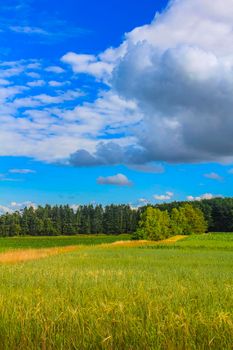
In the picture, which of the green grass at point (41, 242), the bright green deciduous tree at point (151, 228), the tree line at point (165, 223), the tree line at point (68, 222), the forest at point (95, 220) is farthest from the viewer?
the tree line at point (68, 222)

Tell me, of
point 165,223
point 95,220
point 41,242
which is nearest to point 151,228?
point 165,223

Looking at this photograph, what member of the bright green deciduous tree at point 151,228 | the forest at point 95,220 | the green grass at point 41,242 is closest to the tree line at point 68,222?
the forest at point 95,220

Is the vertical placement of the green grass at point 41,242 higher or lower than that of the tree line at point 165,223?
lower

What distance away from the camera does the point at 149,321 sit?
683 centimetres

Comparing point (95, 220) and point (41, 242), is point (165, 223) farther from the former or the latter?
point (95, 220)

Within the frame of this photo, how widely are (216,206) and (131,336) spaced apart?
167m

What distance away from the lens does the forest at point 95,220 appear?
545 feet

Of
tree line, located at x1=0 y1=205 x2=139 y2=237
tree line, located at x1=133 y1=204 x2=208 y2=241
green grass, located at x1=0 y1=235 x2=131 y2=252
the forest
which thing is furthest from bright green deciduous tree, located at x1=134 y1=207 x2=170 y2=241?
tree line, located at x1=0 y1=205 x2=139 y2=237

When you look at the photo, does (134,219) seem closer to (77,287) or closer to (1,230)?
(1,230)

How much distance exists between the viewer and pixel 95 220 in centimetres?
18925

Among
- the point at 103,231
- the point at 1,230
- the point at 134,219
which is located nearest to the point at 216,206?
the point at 134,219

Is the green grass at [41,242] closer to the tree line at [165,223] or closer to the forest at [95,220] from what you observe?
the tree line at [165,223]

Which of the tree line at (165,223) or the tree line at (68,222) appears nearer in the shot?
the tree line at (165,223)

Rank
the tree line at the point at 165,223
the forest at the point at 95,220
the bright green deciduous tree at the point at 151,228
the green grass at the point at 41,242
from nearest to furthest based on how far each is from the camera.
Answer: the green grass at the point at 41,242 < the bright green deciduous tree at the point at 151,228 < the tree line at the point at 165,223 < the forest at the point at 95,220
